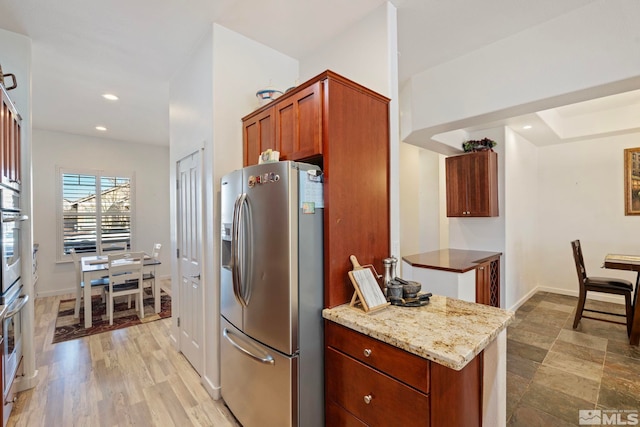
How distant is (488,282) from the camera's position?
12.3 feet

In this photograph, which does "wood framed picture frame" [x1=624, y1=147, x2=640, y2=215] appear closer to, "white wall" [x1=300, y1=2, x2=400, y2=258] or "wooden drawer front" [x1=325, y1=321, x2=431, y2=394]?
"white wall" [x1=300, y1=2, x2=400, y2=258]

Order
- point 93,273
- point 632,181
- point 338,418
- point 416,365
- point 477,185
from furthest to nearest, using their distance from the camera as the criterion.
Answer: point 632,181 → point 477,185 → point 93,273 → point 338,418 → point 416,365

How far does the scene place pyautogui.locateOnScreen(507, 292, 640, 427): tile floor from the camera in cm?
211

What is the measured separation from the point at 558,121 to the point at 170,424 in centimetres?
605

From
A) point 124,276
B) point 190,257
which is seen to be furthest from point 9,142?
point 124,276

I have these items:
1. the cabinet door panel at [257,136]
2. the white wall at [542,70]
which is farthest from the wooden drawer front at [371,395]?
the white wall at [542,70]

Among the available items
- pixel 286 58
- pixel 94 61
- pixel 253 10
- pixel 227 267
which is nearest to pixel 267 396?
pixel 227 267

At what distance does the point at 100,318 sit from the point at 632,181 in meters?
7.99

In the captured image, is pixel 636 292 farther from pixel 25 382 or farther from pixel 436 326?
pixel 25 382

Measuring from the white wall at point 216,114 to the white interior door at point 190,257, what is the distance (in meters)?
0.13

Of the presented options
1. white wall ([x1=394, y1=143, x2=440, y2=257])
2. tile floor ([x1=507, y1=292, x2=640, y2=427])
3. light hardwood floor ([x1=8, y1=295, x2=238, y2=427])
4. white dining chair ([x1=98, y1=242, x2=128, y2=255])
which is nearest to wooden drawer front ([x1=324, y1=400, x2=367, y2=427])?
light hardwood floor ([x1=8, y1=295, x2=238, y2=427])

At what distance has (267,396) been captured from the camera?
1708 millimetres

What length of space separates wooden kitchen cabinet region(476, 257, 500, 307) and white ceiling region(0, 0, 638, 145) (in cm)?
236

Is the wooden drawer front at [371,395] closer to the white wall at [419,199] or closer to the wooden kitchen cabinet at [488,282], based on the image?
the wooden kitchen cabinet at [488,282]
